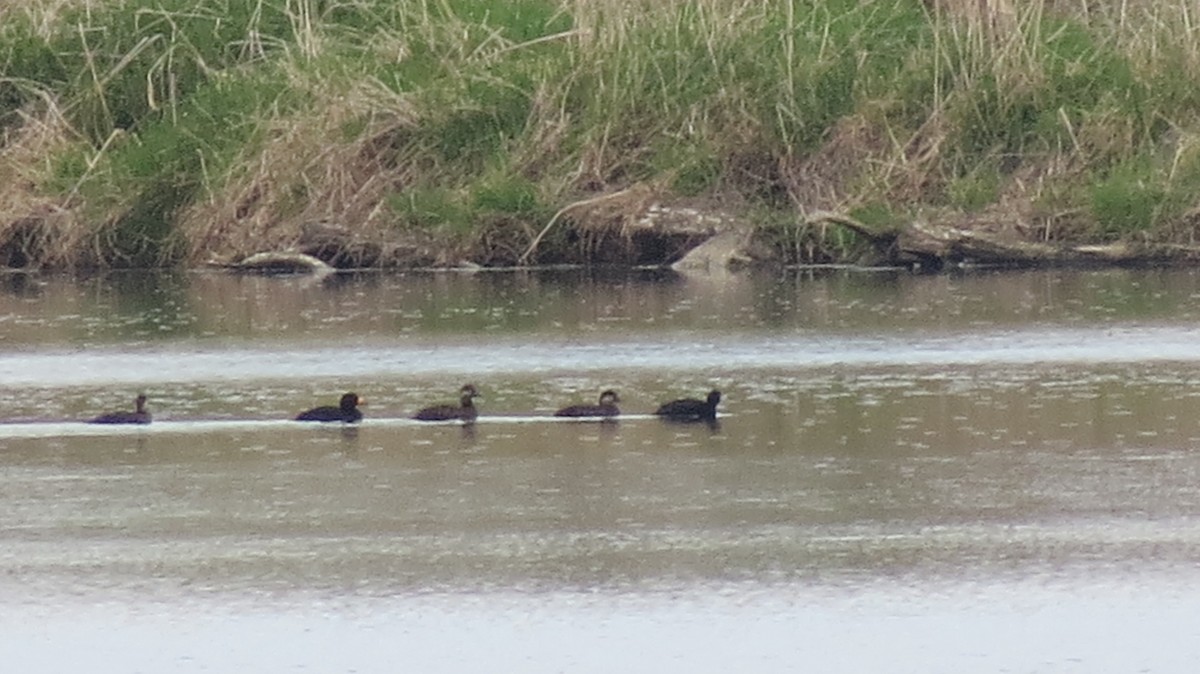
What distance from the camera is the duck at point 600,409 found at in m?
15.2

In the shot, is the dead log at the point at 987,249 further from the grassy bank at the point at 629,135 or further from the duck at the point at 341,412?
the duck at the point at 341,412

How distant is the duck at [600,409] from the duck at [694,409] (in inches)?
11.2

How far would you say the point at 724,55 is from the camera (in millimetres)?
25859

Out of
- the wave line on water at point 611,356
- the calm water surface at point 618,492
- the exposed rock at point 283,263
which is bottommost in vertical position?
the calm water surface at point 618,492

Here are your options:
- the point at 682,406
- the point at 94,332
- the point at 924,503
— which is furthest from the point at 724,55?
the point at 924,503

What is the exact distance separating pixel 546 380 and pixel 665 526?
17.5ft

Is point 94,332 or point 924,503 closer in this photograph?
point 924,503

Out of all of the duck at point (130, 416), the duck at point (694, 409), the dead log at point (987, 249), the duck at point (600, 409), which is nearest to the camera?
the duck at point (694, 409)

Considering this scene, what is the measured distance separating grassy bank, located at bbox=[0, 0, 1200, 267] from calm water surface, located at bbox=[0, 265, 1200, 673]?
3695 mm

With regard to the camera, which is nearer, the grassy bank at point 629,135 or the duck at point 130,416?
the duck at point 130,416

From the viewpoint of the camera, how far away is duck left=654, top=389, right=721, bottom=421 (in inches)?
596

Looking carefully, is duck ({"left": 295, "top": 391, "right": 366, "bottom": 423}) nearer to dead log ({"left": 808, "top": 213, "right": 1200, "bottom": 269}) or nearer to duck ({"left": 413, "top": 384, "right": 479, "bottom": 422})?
duck ({"left": 413, "top": 384, "right": 479, "bottom": 422})

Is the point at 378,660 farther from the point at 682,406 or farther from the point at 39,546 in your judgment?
the point at 682,406

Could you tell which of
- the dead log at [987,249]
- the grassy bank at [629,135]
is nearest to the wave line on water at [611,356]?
the dead log at [987,249]
